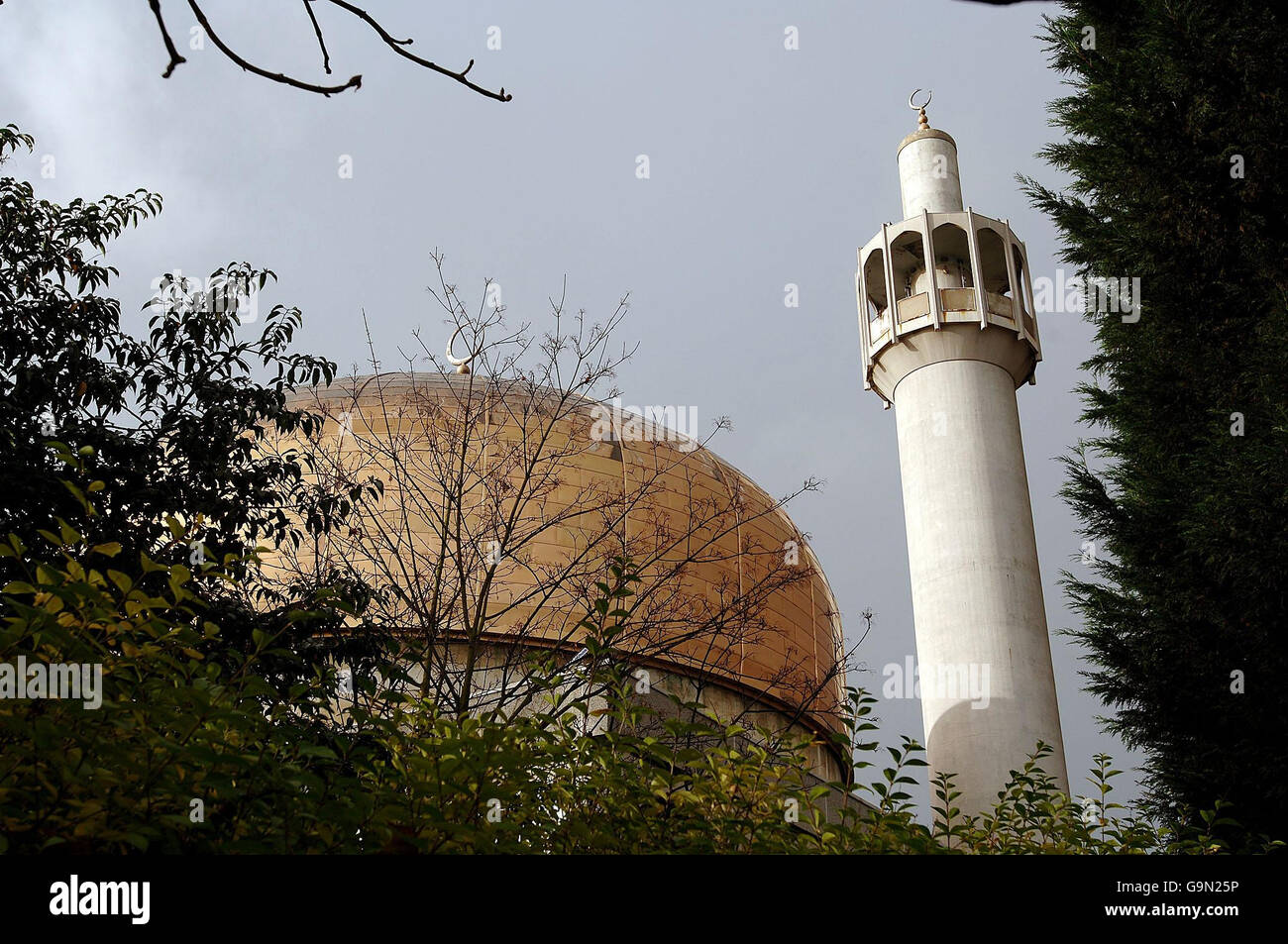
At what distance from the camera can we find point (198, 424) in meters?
8.80

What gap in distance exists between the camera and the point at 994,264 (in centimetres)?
1631

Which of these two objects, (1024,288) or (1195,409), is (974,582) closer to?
(1195,409)

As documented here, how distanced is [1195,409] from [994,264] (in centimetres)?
576

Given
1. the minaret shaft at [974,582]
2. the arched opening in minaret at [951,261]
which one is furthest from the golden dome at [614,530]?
the arched opening in minaret at [951,261]

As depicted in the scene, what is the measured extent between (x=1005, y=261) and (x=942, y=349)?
206 centimetres

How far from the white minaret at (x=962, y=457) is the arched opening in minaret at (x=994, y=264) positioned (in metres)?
0.02

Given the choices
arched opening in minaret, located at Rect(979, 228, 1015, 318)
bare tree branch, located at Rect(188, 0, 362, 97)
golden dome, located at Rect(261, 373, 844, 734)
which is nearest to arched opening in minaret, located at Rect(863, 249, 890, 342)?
arched opening in minaret, located at Rect(979, 228, 1015, 318)

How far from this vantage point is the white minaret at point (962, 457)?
13.1m

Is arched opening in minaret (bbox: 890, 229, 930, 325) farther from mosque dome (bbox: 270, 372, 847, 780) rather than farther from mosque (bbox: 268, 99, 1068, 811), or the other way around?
mosque dome (bbox: 270, 372, 847, 780)

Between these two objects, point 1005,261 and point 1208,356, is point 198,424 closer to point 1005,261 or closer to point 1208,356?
point 1208,356

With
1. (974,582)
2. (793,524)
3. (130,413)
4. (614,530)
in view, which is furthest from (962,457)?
(130,413)

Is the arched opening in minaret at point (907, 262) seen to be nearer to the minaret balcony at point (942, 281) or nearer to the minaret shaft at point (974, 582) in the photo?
the minaret balcony at point (942, 281)

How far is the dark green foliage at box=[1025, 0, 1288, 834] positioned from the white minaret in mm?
1525
